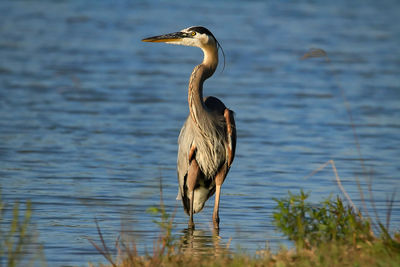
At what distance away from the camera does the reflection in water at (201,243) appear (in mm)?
6375

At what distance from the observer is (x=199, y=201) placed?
25.1ft

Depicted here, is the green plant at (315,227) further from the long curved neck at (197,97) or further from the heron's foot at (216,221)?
the long curved neck at (197,97)

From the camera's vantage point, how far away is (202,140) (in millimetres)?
7414

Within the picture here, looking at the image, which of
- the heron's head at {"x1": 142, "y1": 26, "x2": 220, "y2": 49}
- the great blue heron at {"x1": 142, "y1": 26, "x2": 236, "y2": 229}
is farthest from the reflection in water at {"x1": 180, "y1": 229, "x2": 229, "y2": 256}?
the heron's head at {"x1": 142, "y1": 26, "x2": 220, "y2": 49}

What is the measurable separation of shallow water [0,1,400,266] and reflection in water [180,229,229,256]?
0.13 ft

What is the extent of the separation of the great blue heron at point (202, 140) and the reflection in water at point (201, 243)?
0.17 meters

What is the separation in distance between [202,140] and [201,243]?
1065 millimetres

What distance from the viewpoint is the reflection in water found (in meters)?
6.38

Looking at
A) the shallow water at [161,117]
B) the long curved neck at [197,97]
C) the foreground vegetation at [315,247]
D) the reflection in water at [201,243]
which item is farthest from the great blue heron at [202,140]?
the foreground vegetation at [315,247]

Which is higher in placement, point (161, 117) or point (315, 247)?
point (315, 247)

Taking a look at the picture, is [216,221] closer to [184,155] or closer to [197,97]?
[184,155]

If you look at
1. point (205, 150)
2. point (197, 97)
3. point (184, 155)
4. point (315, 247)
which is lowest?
point (184, 155)

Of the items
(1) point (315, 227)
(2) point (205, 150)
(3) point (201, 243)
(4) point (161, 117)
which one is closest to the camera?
(1) point (315, 227)

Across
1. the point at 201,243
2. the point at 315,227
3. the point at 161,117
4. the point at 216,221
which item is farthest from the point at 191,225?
the point at 161,117
